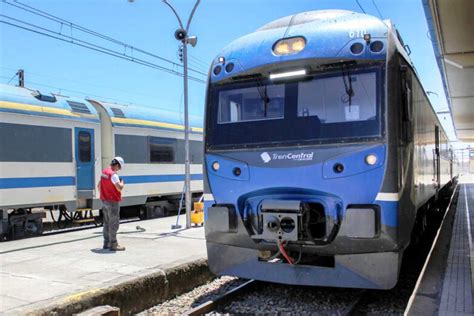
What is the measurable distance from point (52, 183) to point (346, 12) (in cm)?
817

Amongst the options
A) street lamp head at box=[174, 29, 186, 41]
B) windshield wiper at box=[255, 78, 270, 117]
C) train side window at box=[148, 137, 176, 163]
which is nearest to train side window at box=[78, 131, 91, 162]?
train side window at box=[148, 137, 176, 163]

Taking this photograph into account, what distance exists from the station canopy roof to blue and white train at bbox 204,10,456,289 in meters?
5.24

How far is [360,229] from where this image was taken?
472cm

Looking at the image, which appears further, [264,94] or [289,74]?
[264,94]

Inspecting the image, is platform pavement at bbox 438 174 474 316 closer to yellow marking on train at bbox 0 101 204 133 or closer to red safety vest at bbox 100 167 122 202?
red safety vest at bbox 100 167 122 202

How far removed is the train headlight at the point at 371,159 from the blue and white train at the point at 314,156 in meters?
0.01

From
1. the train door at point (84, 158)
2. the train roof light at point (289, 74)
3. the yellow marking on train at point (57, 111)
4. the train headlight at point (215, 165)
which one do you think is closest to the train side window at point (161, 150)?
the yellow marking on train at point (57, 111)

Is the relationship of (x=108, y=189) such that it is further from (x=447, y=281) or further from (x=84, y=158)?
(x=447, y=281)

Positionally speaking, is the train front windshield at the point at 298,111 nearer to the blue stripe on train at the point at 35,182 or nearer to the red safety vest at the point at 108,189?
the red safety vest at the point at 108,189

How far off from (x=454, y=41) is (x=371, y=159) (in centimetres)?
970

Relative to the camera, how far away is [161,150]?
14.6m

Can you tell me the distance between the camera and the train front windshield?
5.04m

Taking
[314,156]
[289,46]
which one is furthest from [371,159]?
[289,46]

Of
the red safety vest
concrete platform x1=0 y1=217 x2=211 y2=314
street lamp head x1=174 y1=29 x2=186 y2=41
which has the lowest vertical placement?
concrete platform x1=0 y1=217 x2=211 y2=314
